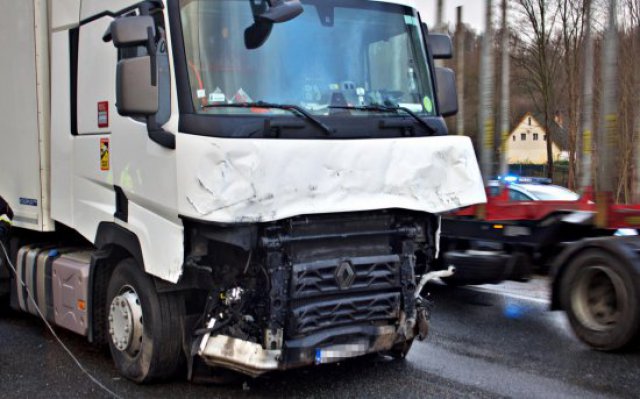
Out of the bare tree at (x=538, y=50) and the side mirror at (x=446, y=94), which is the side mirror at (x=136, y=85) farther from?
the bare tree at (x=538, y=50)

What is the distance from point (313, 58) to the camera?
465 cm

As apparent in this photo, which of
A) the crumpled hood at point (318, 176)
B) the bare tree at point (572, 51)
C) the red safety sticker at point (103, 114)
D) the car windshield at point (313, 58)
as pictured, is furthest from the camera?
the bare tree at point (572, 51)

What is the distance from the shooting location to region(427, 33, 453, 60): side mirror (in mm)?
5336

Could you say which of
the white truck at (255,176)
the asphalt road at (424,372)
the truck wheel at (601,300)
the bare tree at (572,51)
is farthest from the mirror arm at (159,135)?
the bare tree at (572,51)

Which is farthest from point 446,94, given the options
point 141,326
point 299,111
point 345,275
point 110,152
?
point 141,326

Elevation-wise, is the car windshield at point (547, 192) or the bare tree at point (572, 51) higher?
the bare tree at point (572, 51)

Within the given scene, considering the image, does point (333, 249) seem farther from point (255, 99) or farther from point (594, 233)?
point (594, 233)

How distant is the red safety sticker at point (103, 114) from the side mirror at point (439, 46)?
2.50 m

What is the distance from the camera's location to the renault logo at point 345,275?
4480mm

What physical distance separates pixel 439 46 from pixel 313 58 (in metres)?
1.24

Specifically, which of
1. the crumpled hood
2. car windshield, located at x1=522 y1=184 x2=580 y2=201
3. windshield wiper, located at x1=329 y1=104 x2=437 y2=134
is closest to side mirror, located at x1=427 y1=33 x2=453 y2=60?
windshield wiper, located at x1=329 y1=104 x2=437 y2=134

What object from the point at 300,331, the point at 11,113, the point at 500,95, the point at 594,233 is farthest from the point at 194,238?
the point at 500,95

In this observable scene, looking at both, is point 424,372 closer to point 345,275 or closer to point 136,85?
point 345,275

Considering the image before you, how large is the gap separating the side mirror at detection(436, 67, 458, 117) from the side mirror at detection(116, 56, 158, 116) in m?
2.14
